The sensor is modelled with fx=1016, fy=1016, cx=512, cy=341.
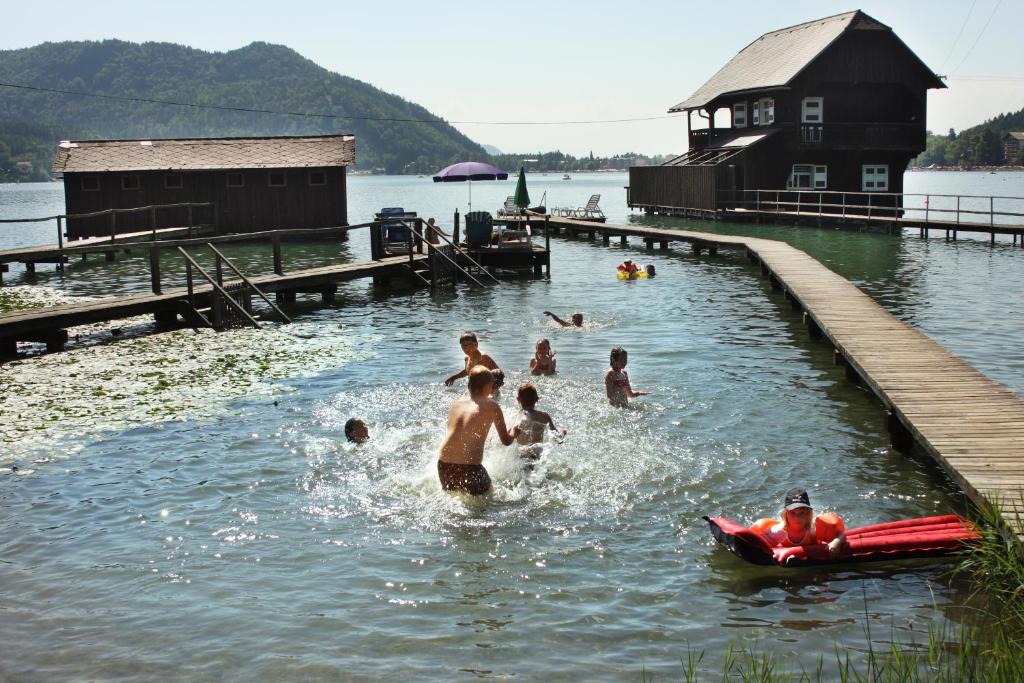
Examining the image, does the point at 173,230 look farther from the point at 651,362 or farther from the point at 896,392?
the point at 896,392

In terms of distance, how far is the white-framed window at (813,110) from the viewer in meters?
56.6

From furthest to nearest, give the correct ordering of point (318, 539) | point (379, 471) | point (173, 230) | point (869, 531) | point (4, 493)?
point (173, 230) < point (379, 471) < point (4, 493) < point (318, 539) < point (869, 531)

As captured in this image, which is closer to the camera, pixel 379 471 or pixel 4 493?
pixel 4 493

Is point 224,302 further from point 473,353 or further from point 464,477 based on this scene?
point 464,477

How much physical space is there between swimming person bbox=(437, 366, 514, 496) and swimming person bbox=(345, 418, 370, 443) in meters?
2.67

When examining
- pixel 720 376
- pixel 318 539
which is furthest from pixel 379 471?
pixel 720 376

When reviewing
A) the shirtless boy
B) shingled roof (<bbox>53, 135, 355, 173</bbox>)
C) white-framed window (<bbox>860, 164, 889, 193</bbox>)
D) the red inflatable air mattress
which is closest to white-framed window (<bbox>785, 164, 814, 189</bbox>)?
white-framed window (<bbox>860, 164, 889, 193</bbox>)

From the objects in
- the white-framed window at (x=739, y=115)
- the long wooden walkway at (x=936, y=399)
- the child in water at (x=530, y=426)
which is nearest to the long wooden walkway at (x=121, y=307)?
the child in water at (x=530, y=426)

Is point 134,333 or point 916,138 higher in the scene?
point 916,138

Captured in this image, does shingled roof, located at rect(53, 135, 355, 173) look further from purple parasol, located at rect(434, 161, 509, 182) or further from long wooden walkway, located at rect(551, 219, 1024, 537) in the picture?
long wooden walkway, located at rect(551, 219, 1024, 537)

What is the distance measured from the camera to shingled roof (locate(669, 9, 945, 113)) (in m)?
55.6

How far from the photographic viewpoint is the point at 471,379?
10633 mm

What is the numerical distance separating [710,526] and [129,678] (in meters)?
5.37

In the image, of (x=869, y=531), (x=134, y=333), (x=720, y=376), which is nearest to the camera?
(x=869, y=531)
